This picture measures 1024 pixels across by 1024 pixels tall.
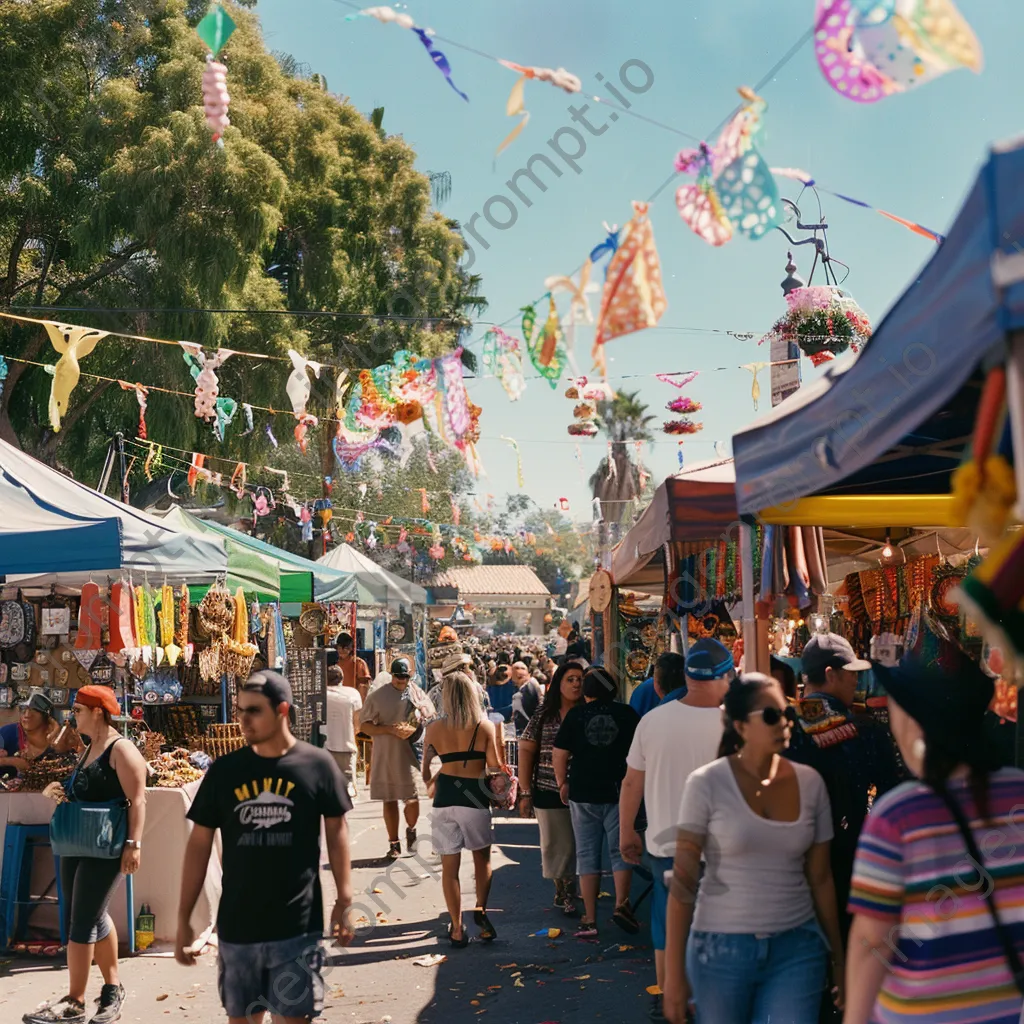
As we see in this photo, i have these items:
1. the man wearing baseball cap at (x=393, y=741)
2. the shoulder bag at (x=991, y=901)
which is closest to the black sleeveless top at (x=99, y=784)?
the man wearing baseball cap at (x=393, y=741)

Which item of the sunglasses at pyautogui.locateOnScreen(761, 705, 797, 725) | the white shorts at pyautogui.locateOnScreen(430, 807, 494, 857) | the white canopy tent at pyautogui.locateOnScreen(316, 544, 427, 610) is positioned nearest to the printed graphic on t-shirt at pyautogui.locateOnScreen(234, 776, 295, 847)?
the sunglasses at pyautogui.locateOnScreen(761, 705, 797, 725)

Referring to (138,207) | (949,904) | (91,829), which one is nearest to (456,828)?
(91,829)

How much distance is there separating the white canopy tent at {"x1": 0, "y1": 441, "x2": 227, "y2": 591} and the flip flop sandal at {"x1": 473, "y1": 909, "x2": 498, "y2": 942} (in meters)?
3.40

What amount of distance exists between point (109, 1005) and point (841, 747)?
4.14 metres

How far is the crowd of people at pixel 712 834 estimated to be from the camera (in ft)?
9.03

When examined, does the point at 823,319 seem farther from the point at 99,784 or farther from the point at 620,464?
the point at 620,464

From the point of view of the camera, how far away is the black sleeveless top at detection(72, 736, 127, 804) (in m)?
6.27

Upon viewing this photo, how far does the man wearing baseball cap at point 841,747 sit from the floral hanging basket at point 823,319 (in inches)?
185

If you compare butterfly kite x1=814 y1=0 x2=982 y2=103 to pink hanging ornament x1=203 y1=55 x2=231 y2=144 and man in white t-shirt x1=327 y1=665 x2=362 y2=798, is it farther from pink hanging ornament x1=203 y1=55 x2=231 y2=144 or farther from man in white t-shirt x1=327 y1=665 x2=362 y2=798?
man in white t-shirt x1=327 y1=665 x2=362 y2=798

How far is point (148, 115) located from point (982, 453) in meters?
21.4

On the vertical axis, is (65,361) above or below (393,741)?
above

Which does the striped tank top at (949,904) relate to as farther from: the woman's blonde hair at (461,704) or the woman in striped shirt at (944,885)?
the woman's blonde hair at (461,704)

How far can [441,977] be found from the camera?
23.4 feet

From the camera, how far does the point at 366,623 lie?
29.8 meters
